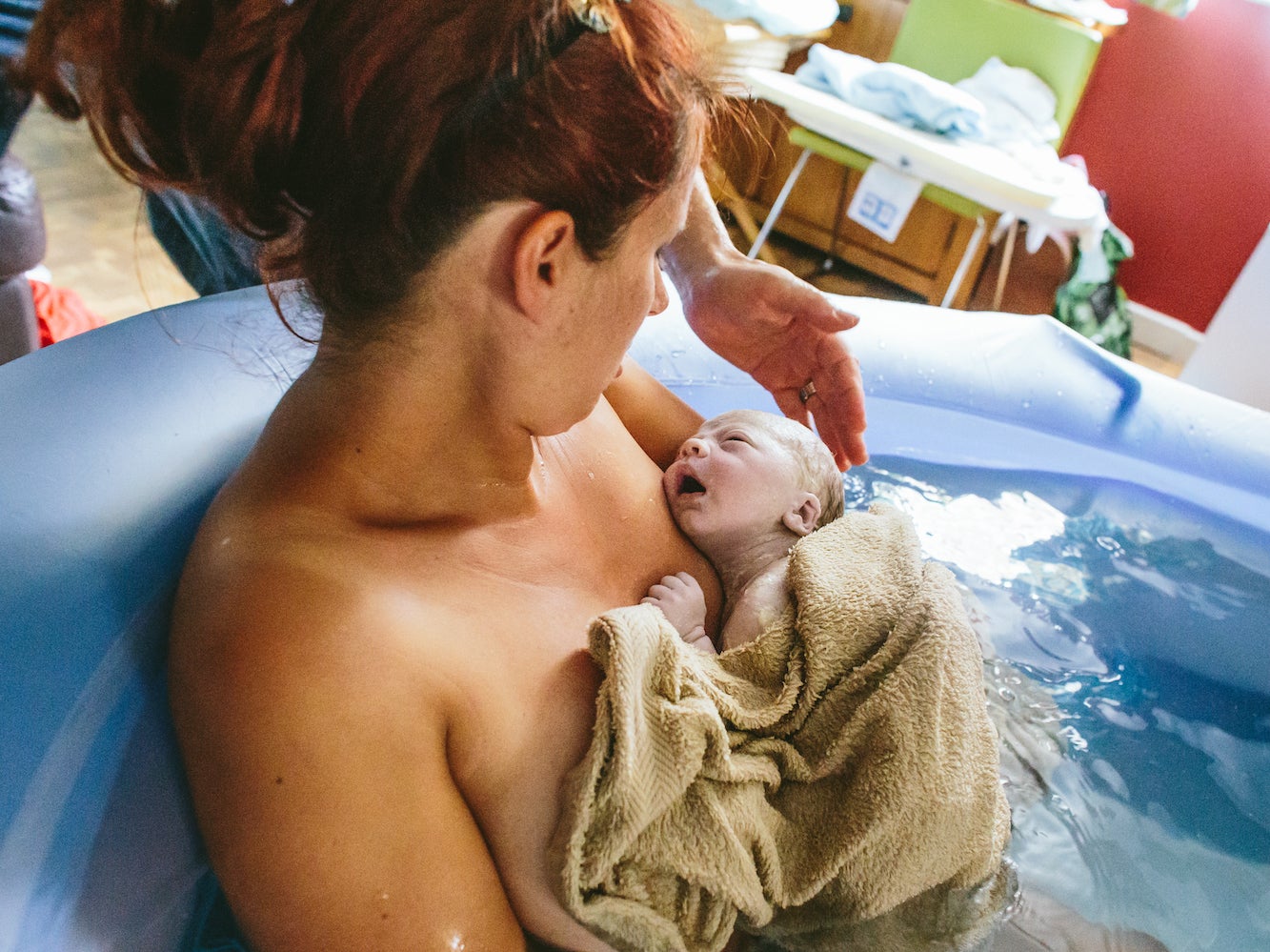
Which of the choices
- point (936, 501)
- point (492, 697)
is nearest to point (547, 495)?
point (492, 697)

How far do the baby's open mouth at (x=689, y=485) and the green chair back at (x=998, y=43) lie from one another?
3.25 meters

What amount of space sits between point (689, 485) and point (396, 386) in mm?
581

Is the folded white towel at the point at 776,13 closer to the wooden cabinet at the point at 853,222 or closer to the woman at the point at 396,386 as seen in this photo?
the wooden cabinet at the point at 853,222

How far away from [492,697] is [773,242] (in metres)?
4.08

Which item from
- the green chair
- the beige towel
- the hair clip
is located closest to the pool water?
the beige towel

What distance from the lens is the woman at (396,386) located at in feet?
2.46

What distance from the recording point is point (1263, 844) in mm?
1445

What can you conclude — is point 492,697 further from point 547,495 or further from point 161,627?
point 161,627

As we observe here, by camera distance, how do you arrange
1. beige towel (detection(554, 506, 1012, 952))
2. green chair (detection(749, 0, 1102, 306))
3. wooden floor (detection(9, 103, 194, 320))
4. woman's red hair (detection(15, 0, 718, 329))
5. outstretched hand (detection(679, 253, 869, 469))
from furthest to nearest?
green chair (detection(749, 0, 1102, 306))
wooden floor (detection(9, 103, 194, 320))
outstretched hand (detection(679, 253, 869, 469))
beige towel (detection(554, 506, 1012, 952))
woman's red hair (detection(15, 0, 718, 329))

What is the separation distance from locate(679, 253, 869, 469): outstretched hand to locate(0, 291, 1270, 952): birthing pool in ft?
1.29

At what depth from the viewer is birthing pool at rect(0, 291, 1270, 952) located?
96 cm

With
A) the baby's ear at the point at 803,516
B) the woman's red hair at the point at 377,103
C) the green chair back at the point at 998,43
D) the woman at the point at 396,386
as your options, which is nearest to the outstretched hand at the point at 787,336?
the baby's ear at the point at 803,516

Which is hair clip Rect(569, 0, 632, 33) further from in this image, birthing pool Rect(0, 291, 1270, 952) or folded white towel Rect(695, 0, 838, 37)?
folded white towel Rect(695, 0, 838, 37)

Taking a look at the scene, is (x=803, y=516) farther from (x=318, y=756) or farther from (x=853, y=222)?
(x=853, y=222)
